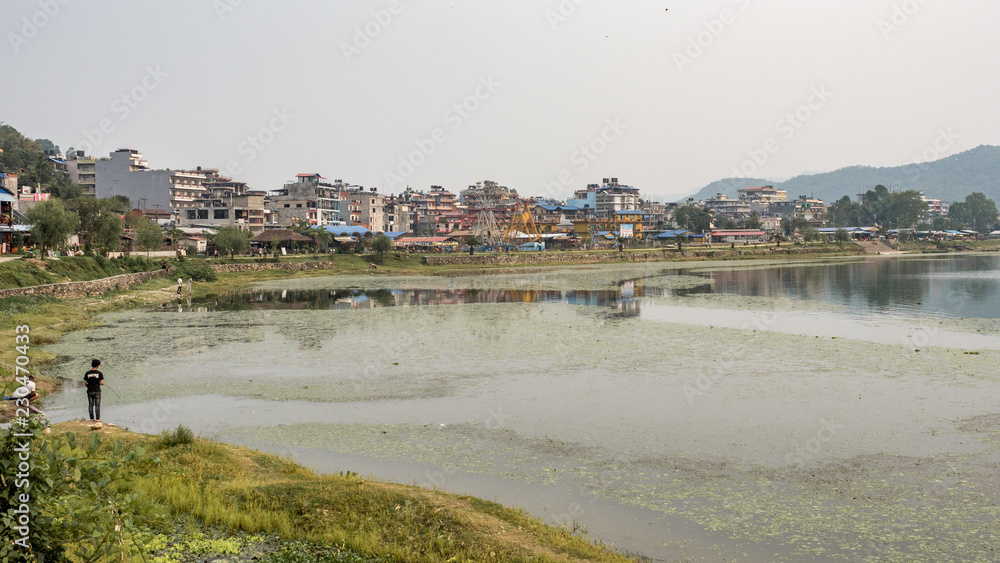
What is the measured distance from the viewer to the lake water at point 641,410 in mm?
10453

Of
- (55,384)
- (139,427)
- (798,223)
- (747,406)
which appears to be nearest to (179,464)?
(139,427)

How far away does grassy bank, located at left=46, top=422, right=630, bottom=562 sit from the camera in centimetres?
855

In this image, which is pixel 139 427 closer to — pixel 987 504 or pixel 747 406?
pixel 747 406

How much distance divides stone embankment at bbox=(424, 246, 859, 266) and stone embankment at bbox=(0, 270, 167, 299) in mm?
44438

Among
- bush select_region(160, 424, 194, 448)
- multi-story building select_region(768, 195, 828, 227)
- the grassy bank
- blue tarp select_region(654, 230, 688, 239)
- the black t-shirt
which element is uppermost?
multi-story building select_region(768, 195, 828, 227)

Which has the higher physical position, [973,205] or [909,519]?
[973,205]

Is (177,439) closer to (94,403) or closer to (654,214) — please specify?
(94,403)

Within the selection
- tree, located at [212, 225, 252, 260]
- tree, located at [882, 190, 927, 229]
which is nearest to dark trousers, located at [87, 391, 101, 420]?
tree, located at [212, 225, 252, 260]

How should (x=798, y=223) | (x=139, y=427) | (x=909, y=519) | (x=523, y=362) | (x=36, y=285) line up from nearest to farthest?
(x=909, y=519), (x=139, y=427), (x=523, y=362), (x=36, y=285), (x=798, y=223)

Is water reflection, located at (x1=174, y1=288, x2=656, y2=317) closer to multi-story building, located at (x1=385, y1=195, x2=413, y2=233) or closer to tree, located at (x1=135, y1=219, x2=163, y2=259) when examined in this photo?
tree, located at (x1=135, y1=219, x2=163, y2=259)

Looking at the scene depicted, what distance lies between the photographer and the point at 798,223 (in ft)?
476

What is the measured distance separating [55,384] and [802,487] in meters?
18.9

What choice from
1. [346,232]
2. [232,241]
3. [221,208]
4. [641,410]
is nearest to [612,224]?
[346,232]

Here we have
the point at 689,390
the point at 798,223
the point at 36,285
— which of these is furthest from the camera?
the point at 798,223
